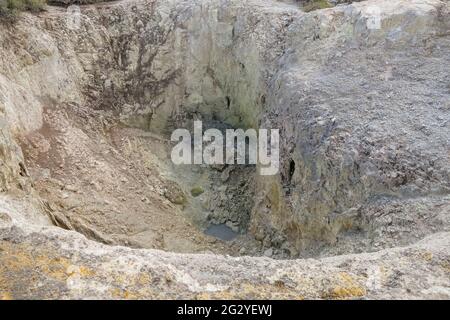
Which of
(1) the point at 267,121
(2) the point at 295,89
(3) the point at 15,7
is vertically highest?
Result: (3) the point at 15,7

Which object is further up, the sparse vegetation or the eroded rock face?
the sparse vegetation

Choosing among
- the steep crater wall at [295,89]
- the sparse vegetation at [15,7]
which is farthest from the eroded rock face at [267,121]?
the sparse vegetation at [15,7]

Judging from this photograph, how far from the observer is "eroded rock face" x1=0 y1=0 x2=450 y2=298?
5.58 metres

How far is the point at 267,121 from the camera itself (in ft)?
41.5

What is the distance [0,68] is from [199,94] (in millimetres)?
6556

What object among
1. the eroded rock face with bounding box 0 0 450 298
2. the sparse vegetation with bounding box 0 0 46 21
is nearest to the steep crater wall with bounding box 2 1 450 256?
the eroded rock face with bounding box 0 0 450 298

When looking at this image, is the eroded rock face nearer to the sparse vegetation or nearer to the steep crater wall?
the steep crater wall

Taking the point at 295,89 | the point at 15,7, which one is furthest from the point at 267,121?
the point at 15,7

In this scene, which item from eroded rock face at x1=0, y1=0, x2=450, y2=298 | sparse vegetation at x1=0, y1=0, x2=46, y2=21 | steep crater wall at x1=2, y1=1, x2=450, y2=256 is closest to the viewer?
eroded rock face at x1=0, y1=0, x2=450, y2=298

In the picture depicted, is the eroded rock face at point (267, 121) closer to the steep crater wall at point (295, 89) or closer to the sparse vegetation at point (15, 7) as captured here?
the steep crater wall at point (295, 89)

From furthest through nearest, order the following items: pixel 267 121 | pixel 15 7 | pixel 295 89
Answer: pixel 15 7 → pixel 267 121 → pixel 295 89

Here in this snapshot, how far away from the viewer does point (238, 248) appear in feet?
39.7

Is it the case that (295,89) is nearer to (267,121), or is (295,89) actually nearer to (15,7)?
(267,121)

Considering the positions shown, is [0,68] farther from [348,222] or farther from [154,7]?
[348,222]
